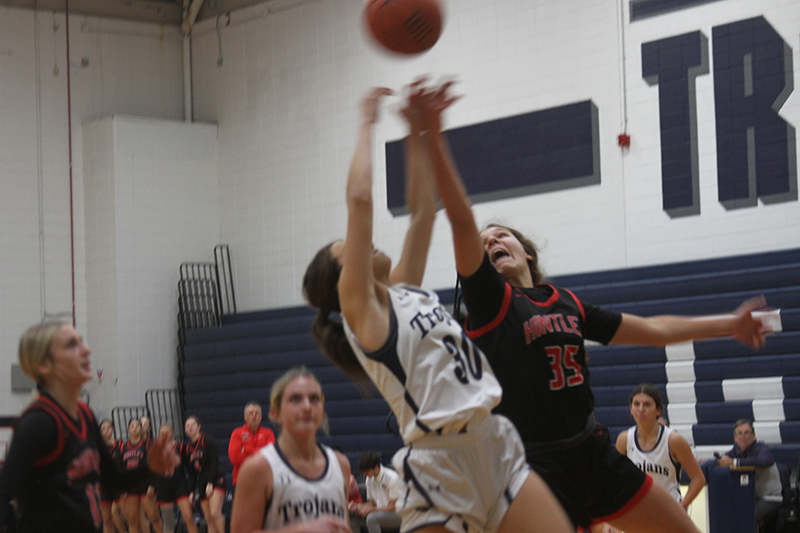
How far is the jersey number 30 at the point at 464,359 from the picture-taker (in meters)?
2.81

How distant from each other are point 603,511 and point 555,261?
8.02m

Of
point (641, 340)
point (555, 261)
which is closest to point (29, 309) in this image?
point (555, 261)

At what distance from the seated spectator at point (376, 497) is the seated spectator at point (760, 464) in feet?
8.83

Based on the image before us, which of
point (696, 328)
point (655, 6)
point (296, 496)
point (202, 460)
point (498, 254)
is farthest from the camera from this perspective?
point (202, 460)

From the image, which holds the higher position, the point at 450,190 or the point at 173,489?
the point at 450,190

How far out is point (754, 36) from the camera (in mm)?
9992

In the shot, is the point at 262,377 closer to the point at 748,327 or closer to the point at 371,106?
the point at 748,327

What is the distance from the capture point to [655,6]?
35.1ft

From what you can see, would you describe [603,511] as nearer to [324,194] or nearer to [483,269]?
[483,269]

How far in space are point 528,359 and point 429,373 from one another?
599mm

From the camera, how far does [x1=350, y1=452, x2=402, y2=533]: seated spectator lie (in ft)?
26.7

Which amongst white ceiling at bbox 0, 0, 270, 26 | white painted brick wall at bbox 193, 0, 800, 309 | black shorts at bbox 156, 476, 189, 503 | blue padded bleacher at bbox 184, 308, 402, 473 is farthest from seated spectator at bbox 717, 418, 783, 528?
white ceiling at bbox 0, 0, 270, 26

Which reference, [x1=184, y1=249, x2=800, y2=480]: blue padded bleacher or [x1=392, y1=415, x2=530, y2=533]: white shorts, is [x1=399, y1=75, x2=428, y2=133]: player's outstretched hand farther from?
[x1=184, y1=249, x2=800, y2=480]: blue padded bleacher

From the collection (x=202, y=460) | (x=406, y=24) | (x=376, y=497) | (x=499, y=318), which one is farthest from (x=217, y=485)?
(x=499, y=318)
